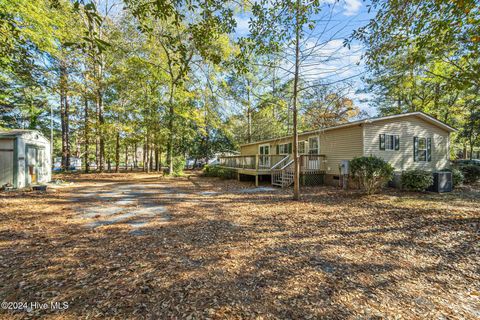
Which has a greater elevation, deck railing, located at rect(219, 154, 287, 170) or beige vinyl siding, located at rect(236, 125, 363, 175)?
beige vinyl siding, located at rect(236, 125, 363, 175)

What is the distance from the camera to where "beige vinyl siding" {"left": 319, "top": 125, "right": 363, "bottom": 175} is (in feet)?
34.4

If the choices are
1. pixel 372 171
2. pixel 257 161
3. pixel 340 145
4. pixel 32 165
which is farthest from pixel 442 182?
pixel 32 165

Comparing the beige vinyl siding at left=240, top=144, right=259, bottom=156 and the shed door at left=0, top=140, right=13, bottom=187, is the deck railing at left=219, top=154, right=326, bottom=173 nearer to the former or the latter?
the beige vinyl siding at left=240, top=144, right=259, bottom=156

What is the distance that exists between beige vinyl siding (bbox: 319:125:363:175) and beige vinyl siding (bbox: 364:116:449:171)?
37 cm

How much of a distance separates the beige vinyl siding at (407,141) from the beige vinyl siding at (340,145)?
1.23 ft

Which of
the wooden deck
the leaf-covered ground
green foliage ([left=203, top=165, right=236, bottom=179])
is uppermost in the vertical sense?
the wooden deck

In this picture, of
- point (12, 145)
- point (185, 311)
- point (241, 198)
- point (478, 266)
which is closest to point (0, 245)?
point (185, 311)

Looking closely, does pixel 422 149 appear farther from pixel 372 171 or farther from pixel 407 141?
pixel 372 171

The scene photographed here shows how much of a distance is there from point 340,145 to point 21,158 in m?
15.5

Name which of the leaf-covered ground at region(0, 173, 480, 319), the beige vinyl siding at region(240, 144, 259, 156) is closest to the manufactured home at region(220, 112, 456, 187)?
the leaf-covered ground at region(0, 173, 480, 319)

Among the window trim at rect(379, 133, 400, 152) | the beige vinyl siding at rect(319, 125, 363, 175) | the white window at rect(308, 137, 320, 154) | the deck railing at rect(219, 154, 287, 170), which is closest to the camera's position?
the beige vinyl siding at rect(319, 125, 363, 175)

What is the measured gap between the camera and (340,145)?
37.3 feet

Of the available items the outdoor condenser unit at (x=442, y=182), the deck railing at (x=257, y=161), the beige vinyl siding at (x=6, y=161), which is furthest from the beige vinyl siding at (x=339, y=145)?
the beige vinyl siding at (x=6, y=161)

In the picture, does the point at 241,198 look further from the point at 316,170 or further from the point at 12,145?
the point at 12,145
